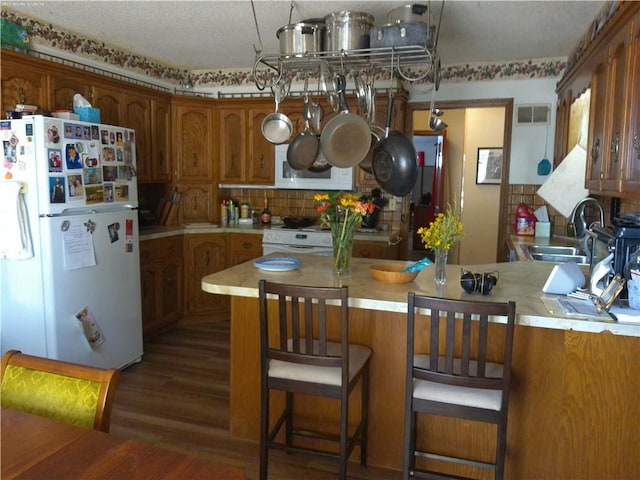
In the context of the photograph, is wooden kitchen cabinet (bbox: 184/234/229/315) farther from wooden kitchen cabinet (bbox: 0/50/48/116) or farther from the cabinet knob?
the cabinet knob

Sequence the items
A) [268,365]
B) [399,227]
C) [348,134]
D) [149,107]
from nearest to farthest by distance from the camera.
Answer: [268,365] → [348,134] → [149,107] → [399,227]

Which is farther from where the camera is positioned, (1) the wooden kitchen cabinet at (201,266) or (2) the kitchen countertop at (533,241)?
(1) the wooden kitchen cabinet at (201,266)

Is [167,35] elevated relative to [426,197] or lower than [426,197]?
elevated

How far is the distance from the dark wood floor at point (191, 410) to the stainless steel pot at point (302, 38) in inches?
84.6

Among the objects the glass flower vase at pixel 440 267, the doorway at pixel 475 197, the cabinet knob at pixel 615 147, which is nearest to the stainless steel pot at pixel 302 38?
the glass flower vase at pixel 440 267

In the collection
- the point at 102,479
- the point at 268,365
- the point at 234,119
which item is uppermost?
the point at 234,119

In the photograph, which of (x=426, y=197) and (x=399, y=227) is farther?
→ (x=426, y=197)

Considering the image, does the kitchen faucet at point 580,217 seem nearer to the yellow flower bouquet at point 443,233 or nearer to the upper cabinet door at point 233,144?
the yellow flower bouquet at point 443,233

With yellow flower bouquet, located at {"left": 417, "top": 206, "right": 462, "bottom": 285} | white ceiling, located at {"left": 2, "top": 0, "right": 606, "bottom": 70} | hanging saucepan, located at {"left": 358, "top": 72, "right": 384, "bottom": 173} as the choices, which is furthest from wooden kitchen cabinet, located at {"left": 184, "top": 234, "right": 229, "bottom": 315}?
yellow flower bouquet, located at {"left": 417, "top": 206, "right": 462, "bottom": 285}

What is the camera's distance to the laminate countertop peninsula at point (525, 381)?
188 centimetres

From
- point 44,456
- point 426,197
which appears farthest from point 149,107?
point 426,197

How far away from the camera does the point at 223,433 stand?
2.66m

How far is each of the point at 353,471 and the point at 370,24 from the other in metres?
2.34

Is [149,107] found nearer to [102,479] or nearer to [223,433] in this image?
[223,433]
